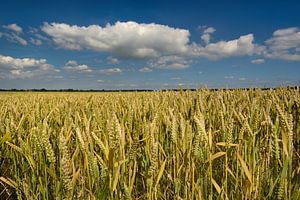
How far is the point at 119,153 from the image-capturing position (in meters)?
1.25

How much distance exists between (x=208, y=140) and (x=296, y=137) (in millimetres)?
1177

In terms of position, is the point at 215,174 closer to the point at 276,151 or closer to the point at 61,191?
the point at 276,151

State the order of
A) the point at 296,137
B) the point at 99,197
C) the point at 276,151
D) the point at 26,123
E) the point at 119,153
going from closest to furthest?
the point at 99,197
the point at 276,151
the point at 119,153
the point at 296,137
the point at 26,123

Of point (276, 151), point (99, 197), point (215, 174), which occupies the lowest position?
point (215, 174)

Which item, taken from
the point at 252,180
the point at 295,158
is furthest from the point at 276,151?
the point at 295,158

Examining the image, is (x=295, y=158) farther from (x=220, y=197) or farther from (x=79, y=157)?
(x=79, y=157)

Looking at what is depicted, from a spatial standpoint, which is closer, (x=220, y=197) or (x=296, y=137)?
(x=220, y=197)

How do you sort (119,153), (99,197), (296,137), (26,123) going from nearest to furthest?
(99,197)
(119,153)
(296,137)
(26,123)

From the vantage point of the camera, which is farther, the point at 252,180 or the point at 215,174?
the point at 215,174

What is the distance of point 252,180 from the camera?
1.17 metres

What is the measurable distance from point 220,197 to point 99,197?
486mm

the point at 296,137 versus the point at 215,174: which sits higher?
the point at 296,137

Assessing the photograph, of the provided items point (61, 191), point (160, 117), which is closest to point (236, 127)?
point (160, 117)

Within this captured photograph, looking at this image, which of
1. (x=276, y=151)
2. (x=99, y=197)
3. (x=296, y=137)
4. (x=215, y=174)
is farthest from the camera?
(x=296, y=137)
